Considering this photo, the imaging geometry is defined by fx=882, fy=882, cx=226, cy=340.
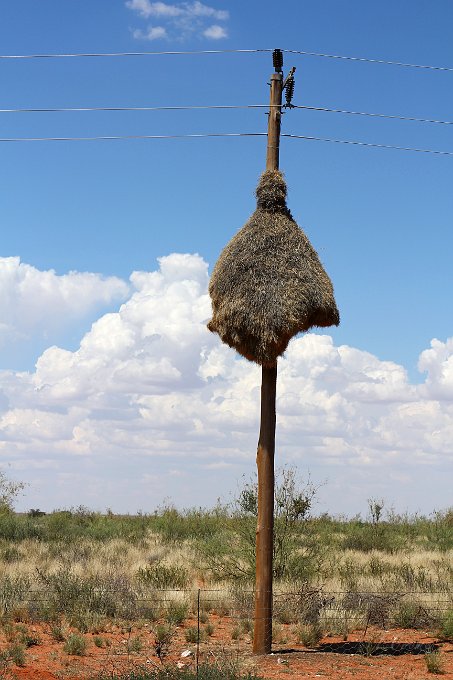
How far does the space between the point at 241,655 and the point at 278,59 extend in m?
9.90

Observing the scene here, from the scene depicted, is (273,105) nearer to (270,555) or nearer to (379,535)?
(270,555)

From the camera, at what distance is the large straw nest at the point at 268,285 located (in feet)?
45.0

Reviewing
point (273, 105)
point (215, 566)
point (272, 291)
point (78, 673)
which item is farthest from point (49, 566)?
point (273, 105)

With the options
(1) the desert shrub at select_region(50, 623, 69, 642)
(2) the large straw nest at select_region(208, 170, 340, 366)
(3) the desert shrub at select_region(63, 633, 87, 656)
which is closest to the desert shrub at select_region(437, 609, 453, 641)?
(2) the large straw nest at select_region(208, 170, 340, 366)

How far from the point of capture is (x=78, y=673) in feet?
41.5

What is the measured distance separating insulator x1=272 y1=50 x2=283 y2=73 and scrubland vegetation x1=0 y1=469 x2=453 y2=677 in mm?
8879

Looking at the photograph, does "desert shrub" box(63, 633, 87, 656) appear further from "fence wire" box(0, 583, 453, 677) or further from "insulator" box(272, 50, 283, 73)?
"insulator" box(272, 50, 283, 73)

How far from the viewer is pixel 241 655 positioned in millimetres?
13797

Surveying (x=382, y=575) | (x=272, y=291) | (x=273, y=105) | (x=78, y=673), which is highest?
(x=273, y=105)

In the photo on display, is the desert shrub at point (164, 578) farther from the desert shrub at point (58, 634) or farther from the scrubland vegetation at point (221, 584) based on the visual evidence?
the desert shrub at point (58, 634)

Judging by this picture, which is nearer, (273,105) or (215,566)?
(273,105)

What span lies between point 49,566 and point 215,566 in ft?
15.4

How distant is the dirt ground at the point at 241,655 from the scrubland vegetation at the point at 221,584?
0.18 metres

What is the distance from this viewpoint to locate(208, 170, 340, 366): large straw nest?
45.0 ft
